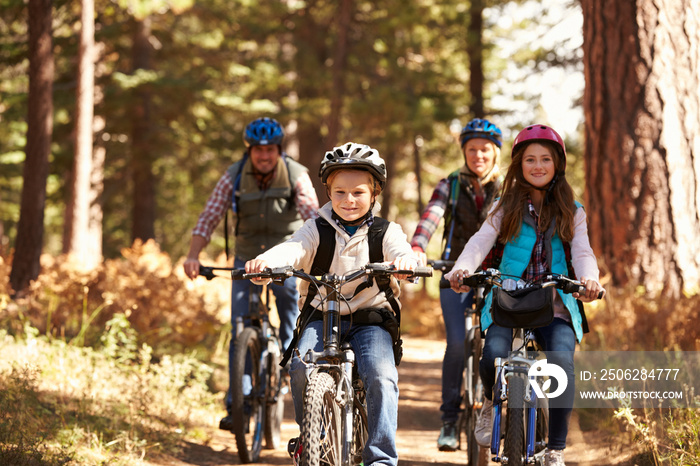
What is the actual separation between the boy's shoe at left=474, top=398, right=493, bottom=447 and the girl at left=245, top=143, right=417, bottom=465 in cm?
116

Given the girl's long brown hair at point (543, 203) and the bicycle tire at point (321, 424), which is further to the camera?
the girl's long brown hair at point (543, 203)

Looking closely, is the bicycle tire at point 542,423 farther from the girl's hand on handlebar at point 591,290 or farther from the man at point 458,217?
the man at point 458,217

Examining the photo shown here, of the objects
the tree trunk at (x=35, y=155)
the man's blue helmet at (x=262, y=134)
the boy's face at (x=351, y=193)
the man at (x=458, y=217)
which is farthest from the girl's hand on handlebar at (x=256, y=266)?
the tree trunk at (x=35, y=155)

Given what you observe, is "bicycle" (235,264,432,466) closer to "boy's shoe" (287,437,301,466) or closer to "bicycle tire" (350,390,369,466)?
"bicycle tire" (350,390,369,466)

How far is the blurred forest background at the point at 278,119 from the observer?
8.43m

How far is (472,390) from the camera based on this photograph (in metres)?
6.22

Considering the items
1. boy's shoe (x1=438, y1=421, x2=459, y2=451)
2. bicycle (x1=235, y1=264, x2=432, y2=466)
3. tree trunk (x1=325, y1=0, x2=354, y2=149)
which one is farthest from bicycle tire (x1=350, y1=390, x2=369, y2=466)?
tree trunk (x1=325, y1=0, x2=354, y2=149)

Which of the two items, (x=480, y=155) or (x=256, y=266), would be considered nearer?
(x=256, y=266)

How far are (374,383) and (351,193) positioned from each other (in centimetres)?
117

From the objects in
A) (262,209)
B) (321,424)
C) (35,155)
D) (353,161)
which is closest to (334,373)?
(321,424)

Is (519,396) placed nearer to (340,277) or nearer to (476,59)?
(340,277)

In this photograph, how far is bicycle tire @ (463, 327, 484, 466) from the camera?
593 cm

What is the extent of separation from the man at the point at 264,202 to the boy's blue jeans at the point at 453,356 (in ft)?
5.03

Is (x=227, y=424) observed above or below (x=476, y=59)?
below
